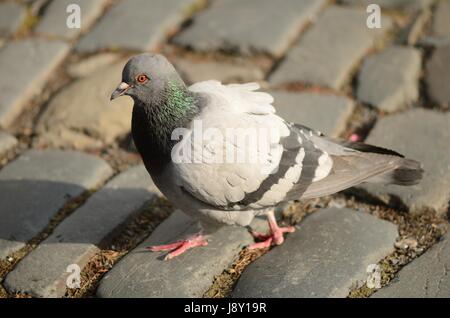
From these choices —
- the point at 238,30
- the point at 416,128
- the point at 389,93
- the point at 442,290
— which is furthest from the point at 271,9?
the point at 442,290

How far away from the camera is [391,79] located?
5.11 m

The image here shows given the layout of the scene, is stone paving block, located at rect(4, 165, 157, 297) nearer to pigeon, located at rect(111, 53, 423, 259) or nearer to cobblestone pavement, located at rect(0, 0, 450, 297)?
cobblestone pavement, located at rect(0, 0, 450, 297)

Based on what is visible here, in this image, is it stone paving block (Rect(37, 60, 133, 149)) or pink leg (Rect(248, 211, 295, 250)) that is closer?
pink leg (Rect(248, 211, 295, 250))

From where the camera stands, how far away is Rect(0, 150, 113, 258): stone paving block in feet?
13.4

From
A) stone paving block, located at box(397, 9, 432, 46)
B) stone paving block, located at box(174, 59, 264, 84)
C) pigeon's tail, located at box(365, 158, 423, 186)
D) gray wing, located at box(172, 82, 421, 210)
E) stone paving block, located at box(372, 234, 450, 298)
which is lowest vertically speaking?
stone paving block, located at box(372, 234, 450, 298)

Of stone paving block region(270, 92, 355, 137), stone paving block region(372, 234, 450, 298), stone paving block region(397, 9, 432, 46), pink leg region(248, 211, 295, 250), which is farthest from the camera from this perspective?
stone paving block region(397, 9, 432, 46)

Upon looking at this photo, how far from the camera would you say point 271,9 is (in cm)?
590

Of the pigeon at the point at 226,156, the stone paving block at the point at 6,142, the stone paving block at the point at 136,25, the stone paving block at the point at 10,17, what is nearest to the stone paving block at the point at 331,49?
the stone paving block at the point at 136,25

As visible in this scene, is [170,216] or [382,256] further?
[170,216]

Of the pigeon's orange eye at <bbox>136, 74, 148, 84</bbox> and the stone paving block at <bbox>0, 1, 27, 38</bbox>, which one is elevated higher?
the stone paving block at <bbox>0, 1, 27, 38</bbox>

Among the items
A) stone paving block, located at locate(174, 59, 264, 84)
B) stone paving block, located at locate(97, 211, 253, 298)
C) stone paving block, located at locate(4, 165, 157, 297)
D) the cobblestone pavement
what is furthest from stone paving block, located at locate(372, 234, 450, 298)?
stone paving block, located at locate(174, 59, 264, 84)

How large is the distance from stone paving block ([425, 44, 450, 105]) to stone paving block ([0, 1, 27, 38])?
3697mm
